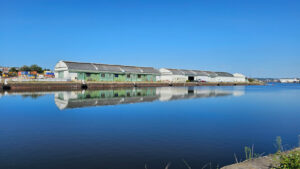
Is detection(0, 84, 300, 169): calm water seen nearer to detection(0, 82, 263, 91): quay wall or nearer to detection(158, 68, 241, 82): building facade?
detection(0, 82, 263, 91): quay wall

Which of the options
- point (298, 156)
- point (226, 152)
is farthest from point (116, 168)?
point (298, 156)

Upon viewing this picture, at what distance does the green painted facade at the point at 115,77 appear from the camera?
55500mm

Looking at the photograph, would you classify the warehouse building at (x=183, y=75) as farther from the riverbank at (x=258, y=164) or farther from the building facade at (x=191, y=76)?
the riverbank at (x=258, y=164)

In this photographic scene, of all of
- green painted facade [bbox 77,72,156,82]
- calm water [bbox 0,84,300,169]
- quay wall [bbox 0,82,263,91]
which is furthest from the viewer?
green painted facade [bbox 77,72,156,82]

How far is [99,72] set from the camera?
57.2 meters

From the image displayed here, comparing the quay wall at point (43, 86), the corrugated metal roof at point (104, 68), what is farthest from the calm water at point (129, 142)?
the corrugated metal roof at point (104, 68)

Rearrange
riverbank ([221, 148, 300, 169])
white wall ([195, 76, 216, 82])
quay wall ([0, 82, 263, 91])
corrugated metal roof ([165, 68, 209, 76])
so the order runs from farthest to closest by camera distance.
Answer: white wall ([195, 76, 216, 82]) < corrugated metal roof ([165, 68, 209, 76]) < quay wall ([0, 82, 263, 91]) < riverbank ([221, 148, 300, 169])

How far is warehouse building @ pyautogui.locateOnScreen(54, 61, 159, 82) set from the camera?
53.6 m

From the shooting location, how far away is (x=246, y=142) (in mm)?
9797

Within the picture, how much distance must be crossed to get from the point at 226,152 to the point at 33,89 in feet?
149

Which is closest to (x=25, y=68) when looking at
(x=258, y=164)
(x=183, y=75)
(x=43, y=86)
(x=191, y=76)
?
(x=43, y=86)

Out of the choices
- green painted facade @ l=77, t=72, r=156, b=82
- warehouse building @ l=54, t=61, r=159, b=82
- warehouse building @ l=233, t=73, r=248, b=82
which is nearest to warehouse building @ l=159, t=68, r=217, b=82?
green painted facade @ l=77, t=72, r=156, b=82

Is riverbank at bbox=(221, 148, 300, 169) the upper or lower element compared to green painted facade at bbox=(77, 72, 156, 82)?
lower

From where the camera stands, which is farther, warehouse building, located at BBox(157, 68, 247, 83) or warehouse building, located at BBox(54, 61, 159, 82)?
warehouse building, located at BBox(157, 68, 247, 83)
